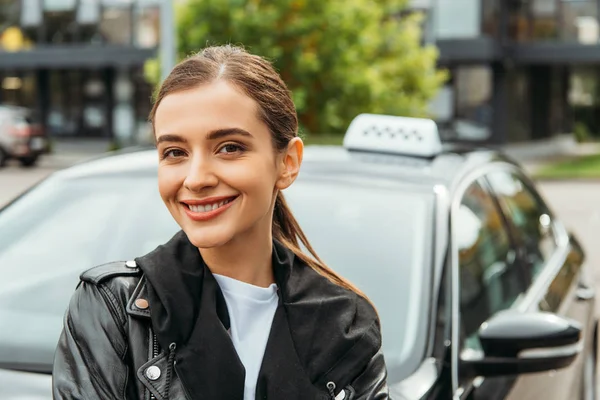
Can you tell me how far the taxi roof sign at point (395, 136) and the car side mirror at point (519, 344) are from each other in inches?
34.7

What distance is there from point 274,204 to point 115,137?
33.0 meters

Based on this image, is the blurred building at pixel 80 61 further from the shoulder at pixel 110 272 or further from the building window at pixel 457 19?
the shoulder at pixel 110 272

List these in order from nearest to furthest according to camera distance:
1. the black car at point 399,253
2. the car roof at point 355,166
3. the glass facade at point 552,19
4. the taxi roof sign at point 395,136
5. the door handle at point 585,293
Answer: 1. the black car at point 399,253
2. the car roof at point 355,166
3. the taxi roof sign at point 395,136
4. the door handle at point 585,293
5. the glass facade at point 552,19

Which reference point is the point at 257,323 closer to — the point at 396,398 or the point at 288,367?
the point at 288,367

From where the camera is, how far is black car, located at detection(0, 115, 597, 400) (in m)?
2.70

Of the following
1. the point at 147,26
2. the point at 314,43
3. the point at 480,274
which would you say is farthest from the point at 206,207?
the point at 147,26

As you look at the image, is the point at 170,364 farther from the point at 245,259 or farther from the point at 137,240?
the point at 137,240

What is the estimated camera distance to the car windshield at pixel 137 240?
2758mm

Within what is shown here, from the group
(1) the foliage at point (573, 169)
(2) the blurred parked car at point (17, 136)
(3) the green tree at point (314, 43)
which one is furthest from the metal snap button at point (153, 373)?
(2) the blurred parked car at point (17, 136)

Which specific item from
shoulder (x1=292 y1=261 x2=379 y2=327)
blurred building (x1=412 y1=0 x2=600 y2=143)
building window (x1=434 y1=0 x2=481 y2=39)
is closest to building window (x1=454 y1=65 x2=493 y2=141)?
blurred building (x1=412 y1=0 x2=600 y2=143)

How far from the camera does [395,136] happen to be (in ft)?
11.5

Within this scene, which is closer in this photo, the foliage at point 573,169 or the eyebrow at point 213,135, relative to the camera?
the eyebrow at point 213,135

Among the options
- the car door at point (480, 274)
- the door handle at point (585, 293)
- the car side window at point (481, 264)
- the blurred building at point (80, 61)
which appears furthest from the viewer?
the blurred building at point (80, 61)

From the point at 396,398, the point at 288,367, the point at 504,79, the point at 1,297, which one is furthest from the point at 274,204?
the point at 504,79
